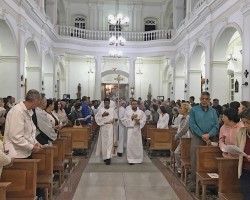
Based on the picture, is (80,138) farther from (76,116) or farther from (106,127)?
(106,127)

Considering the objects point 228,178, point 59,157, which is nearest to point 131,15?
point 59,157

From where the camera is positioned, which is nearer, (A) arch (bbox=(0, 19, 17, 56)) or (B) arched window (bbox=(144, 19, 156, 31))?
(A) arch (bbox=(0, 19, 17, 56))

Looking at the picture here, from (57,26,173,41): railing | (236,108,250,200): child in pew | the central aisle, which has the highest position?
(57,26,173,41): railing

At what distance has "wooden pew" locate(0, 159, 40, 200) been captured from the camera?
16.2 ft

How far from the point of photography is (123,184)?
7.72 metres

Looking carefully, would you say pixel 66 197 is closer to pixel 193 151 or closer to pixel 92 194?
pixel 92 194

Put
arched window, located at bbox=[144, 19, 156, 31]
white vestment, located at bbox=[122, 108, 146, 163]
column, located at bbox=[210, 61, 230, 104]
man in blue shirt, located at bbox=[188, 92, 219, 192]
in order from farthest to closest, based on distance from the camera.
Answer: arched window, located at bbox=[144, 19, 156, 31] < column, located at bbox=[210, 61, 230, 104] < white vestment, located at bbox=[122, 108, 146, 163] < man in blue shirt, located at bbox=[188, 92, 219, 192]

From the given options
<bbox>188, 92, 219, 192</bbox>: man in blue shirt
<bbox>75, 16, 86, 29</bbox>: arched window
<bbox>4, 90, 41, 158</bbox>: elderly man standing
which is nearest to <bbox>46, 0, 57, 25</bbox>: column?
<bbox>75, 16, 86, 29</bbox>: arched window

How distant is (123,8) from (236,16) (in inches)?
661

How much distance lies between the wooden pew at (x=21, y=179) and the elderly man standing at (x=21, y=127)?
0.27m

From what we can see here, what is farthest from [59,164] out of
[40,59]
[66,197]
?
[40,59]

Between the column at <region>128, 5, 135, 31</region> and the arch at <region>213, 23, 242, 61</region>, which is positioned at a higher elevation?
the column at <region>128, 5, 135, 31</region>

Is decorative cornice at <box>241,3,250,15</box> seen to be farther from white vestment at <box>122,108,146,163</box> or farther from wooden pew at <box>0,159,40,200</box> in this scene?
wooden pew at <box>0,159,40,200</box>

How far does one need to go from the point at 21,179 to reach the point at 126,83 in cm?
2413
